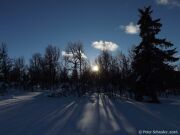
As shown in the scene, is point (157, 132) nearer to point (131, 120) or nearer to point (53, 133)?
point (131, 120)

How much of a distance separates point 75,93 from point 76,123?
23396mm

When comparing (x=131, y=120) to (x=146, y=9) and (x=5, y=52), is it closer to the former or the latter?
(x=146, y=9)

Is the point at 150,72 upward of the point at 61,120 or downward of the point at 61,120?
upward

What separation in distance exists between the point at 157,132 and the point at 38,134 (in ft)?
17.0

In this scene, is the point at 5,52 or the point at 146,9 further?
the point at 5,52


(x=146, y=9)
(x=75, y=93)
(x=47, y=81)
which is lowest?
(x=75, y=93)

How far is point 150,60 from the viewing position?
2619 cm

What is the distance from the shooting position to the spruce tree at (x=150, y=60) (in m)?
25.7

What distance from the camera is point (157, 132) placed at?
10547 millimetres

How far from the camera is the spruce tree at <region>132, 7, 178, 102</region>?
84.4 feet

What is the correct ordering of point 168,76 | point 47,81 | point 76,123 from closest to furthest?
point 76,123, point 168,76, point 47,81

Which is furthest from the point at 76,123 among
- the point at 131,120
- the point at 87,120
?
the point at 131,120

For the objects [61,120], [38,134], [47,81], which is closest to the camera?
[38,134]

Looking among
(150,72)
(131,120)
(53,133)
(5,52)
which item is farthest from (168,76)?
(5,52)
